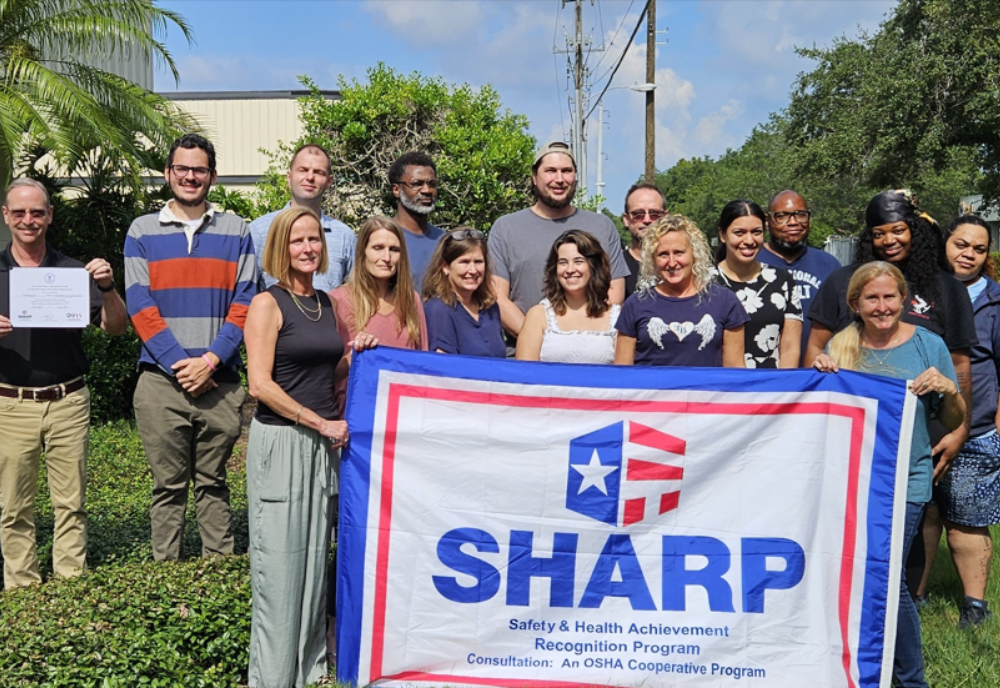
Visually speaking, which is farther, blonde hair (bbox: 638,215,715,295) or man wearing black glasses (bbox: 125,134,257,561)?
man wearing black glasses (bbox: 125,134,257,561)

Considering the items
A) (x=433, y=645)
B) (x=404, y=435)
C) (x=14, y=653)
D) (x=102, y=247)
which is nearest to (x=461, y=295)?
(x=404, y=435)

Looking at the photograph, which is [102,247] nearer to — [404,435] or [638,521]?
[404,435]

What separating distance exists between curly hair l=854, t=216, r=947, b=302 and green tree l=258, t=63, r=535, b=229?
6851 millimetres

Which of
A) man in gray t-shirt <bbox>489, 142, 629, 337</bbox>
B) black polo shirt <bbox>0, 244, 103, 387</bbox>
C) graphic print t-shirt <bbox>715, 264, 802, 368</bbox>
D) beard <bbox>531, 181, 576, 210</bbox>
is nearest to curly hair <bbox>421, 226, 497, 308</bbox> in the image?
man in gray t-shirt <bbox>489, 142, 629, 337</bbox>

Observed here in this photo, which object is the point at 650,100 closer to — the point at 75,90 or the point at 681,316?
the point at 75,90

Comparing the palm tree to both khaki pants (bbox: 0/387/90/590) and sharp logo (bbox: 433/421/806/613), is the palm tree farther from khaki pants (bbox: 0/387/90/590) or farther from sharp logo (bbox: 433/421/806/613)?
sharp logo (bbox: 433/421/806/613)

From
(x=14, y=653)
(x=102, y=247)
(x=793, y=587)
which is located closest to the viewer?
(x=14, y=653)

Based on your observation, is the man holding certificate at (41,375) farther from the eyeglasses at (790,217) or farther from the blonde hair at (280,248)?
the eyeglasses at (790,217)

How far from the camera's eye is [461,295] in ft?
15.9

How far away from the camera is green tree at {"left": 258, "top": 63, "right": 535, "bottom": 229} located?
Answer: 1124 centimetres

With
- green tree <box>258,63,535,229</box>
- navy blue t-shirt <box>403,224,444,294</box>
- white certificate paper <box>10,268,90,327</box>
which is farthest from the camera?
green tree <box>258,63,535,229</box>

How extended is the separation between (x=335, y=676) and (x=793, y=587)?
1.99 meters

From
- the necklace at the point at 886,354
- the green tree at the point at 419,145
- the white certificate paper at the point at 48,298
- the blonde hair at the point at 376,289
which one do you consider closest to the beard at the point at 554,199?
the blonde hair at the point at 376,289

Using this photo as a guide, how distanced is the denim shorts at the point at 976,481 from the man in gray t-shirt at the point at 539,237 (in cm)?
191
